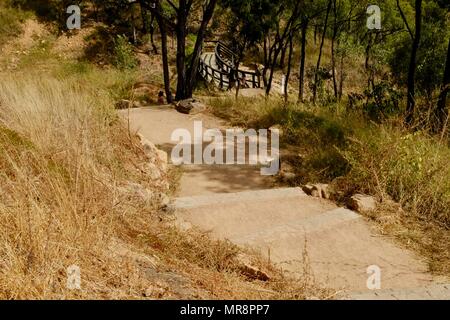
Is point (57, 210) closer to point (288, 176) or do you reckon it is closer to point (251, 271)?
point (251, 271)

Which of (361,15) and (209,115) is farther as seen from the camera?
(361,15)

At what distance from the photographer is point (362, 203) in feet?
16.3

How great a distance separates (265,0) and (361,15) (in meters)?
8.65

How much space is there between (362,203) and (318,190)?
62 centimetres

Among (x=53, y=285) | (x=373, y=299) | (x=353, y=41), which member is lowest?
(x=373, y=299)

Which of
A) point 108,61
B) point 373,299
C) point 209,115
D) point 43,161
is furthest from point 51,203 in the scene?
point 108,61

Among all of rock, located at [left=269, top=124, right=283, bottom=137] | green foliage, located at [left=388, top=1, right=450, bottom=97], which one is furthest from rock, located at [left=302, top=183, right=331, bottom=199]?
green foliage, located at [left=388, top=1, right=450, bottom=97]

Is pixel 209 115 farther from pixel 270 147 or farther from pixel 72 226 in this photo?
pixel 72 226

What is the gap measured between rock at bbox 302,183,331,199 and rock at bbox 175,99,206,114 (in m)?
4.29

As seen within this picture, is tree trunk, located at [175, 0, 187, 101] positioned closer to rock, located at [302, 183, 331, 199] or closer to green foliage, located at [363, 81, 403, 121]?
green foliage, located at [363, 81, 403, 121]

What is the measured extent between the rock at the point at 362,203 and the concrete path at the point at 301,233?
0.14 metres
